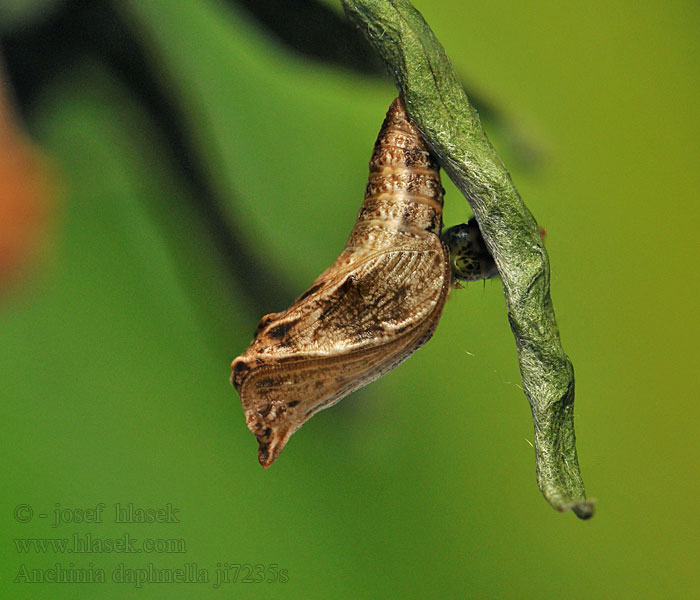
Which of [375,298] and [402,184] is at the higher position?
[402,184]

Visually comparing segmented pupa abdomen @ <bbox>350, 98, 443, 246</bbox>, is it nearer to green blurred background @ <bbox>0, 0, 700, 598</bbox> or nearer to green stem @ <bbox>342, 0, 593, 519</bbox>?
green stem @ <bbox>342, 0, 593, 519</bbox>

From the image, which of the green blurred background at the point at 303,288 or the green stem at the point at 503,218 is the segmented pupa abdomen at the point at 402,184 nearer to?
the green stem at the point at 503,218

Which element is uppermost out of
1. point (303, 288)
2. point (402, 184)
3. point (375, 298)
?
point (402, 184)

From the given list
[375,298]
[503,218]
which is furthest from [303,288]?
[503,218]

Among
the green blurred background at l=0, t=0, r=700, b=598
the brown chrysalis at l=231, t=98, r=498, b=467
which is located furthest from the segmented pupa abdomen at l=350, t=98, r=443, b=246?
the green blurred background at l=0, t=0, r=700, b=598

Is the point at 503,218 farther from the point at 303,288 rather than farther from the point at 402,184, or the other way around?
the point at 303,288
